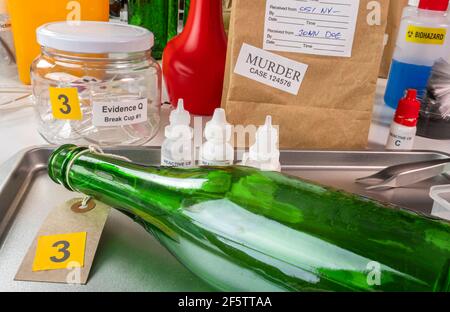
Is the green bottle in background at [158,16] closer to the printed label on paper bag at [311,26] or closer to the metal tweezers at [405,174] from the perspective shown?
the printed label on paper bag at [311,26]

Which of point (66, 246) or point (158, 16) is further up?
point (158, 16)

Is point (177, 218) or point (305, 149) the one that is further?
point (305, 149)

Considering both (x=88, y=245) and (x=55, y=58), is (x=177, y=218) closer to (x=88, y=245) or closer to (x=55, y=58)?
(x=88, y=245)

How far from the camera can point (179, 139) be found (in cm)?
48

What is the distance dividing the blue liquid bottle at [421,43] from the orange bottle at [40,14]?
53cm

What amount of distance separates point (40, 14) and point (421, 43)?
0.65 metres

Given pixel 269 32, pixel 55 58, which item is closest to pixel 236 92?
pixel 269 32

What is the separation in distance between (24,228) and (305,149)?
0.37m

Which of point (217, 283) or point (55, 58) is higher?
point (55, 58)

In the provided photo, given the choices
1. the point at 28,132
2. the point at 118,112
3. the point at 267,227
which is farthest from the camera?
the point at 28,132

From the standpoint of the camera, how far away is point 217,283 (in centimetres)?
36

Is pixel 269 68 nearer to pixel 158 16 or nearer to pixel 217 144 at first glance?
pixel 217 144

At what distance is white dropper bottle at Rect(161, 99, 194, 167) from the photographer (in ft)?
1.56

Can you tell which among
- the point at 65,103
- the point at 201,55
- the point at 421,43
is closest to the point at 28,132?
the point at 65,103
